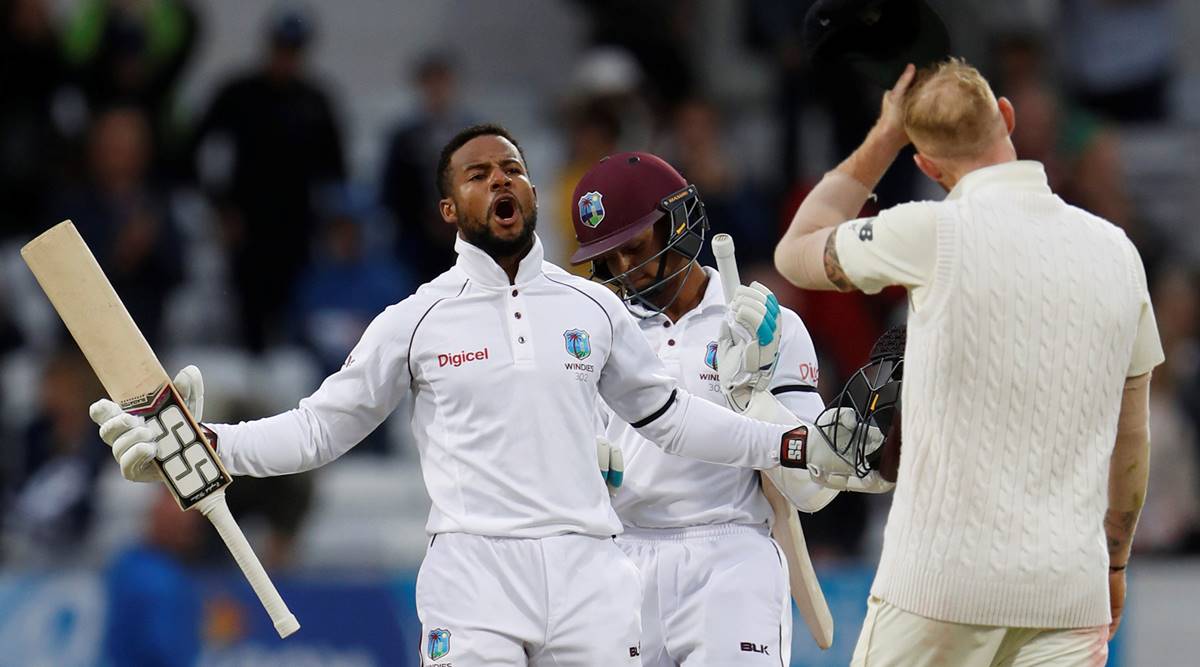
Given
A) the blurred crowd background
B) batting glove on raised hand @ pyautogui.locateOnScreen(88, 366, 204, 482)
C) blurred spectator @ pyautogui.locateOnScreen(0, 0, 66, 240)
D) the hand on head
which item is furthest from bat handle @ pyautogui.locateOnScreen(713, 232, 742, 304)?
blurred spectator @ pyautogui.locateOnScreen(0, 0, 66, 240)

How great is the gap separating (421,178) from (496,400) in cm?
600

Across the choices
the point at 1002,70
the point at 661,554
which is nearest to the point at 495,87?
the point at 1002,70

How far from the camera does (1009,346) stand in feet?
14.0

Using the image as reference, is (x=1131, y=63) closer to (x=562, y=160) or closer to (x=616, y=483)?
(x=562, y=160)

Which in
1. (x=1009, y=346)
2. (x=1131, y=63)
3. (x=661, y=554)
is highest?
(x=1009, y=346)

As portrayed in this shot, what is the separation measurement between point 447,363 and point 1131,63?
28.8 feet

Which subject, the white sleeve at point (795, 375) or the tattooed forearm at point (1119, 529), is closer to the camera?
the tattooed forearm at point (1119, 529)

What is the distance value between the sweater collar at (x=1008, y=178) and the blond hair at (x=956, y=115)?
0.21ft

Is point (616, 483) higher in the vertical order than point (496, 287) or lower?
lower

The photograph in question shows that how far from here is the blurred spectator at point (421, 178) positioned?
1077 centimetres

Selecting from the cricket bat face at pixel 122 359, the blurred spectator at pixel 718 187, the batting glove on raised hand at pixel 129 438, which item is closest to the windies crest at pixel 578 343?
the cricket bat face at pixel 122 359

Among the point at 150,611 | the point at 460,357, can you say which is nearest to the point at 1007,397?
the point at 460,357

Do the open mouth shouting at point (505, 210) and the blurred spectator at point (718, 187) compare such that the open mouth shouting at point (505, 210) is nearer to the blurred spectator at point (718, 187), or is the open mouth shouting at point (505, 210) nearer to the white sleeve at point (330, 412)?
the white sleeve at point (330, 412)

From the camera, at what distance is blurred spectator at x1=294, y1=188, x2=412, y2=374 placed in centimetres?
1051
